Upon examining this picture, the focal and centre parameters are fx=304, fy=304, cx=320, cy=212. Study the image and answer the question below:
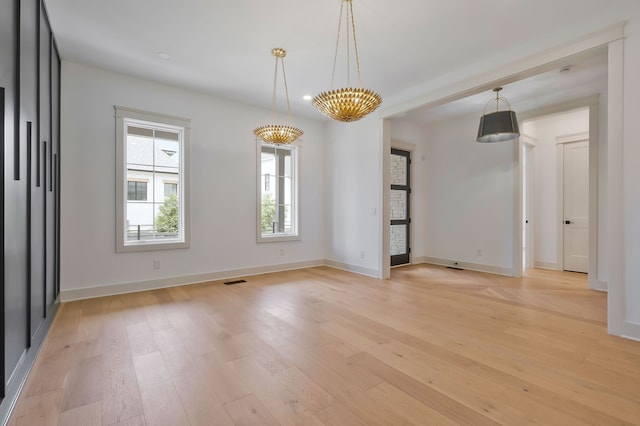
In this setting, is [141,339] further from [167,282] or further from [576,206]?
[576,206]

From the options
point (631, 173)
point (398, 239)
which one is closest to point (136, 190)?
point (398, 239)

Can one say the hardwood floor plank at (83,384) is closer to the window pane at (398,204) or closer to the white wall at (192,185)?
the white wall at (192,185)

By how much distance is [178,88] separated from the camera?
4707 millimetres

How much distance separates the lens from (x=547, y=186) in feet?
20.2

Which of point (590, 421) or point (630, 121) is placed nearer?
point (590, 421)

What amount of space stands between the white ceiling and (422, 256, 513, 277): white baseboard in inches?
119

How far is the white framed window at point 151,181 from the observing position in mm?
4254

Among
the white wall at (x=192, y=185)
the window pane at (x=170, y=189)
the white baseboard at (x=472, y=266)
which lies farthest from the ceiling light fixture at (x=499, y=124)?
the window pane at (x=170, y=189)

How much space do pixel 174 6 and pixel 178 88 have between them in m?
2.08

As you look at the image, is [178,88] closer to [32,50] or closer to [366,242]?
[32,50]

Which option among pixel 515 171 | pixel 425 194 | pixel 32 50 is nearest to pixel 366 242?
pixel 425 194

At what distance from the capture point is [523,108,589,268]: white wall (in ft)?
19.7

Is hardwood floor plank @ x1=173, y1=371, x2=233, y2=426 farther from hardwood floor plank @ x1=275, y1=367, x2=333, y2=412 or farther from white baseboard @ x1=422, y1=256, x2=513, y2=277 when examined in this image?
white baseboard @ x1=422, y1=256, x2=513, y2=277

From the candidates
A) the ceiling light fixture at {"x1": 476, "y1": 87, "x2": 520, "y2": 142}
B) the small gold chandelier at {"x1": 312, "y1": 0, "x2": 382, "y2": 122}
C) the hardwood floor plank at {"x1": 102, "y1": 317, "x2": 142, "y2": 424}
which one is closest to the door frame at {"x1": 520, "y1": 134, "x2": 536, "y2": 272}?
the ceiling light fixture at {"x1": 476, "y1": 87, "x2": 520, "y2": 142}
